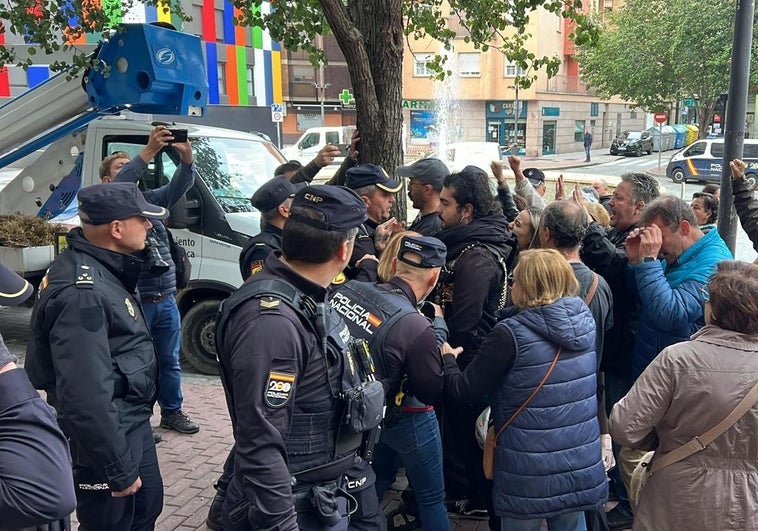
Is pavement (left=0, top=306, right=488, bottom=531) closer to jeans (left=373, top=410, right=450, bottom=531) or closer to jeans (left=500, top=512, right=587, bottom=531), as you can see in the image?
jeans (left=373, top=410, right=450, bottom=531)

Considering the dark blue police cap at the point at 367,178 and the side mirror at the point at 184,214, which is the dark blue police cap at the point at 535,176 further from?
the side mirror at the point at 184,214

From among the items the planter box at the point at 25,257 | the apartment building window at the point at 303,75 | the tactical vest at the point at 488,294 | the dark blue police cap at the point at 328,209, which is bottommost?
the planter box at the point at 25,257

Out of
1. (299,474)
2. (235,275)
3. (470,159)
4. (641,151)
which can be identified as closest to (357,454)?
(299,474)

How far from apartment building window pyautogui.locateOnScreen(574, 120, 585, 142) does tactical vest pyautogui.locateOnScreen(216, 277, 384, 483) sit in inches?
1919

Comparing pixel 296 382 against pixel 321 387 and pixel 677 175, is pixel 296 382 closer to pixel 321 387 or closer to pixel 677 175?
pixel 321 387

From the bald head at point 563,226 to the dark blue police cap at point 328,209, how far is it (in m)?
1.47

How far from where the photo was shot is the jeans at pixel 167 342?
5020 millimetres

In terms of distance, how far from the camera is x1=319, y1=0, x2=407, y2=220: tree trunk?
16.8 ft

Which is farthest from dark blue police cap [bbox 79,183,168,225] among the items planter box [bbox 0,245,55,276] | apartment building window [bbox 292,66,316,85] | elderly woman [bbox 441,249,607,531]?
apartment building window [bbox 292,66,316,85]

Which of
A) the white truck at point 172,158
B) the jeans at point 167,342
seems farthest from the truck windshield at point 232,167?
the jeans at point 167,342

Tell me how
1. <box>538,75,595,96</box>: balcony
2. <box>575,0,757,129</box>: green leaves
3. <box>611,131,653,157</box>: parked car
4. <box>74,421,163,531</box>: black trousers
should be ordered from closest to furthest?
<box>74,421,163,531</box>: black trousers, <box>575,0,757,129</box>: green leaves, <box>611,131,653,157</box>: parked car, <box>538,75,595,96</box>: balcony

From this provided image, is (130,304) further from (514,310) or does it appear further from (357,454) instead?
(514,310)

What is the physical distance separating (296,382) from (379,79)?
3.62 m

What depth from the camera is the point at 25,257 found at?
6.84m
